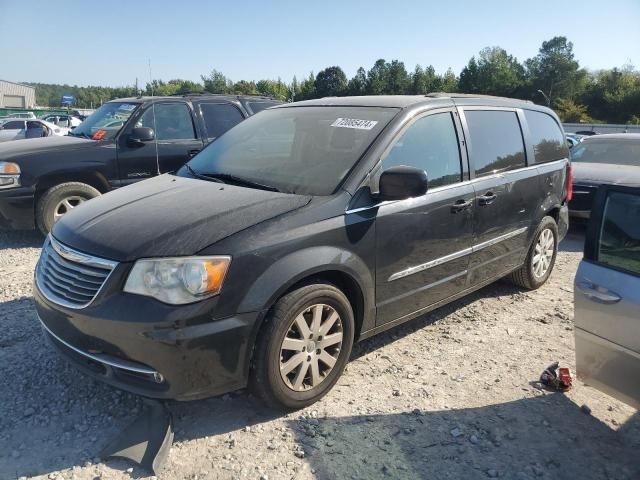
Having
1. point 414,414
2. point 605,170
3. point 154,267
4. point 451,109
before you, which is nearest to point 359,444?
point 414,414

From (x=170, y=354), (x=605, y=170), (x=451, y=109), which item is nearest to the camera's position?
(x=170, y=354)

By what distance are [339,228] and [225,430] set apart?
4.27 ft

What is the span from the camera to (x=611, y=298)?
2465 millimetres

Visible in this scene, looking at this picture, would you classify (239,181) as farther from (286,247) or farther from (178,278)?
(178,278)

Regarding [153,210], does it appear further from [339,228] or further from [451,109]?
[451,109]

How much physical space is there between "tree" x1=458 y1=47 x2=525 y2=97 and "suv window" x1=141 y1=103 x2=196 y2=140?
246ft

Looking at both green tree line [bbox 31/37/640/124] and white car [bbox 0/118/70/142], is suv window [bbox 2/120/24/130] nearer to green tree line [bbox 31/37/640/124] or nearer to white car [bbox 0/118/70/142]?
white car [bbox 0/118/70/142]

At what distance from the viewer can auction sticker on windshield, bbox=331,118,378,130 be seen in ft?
11.2

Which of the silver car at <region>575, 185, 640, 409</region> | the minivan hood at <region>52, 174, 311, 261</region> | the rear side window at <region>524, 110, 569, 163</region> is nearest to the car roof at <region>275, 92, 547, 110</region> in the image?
the rear side window at <region>524, 110, 569, 163</region>

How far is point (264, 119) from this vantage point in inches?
164

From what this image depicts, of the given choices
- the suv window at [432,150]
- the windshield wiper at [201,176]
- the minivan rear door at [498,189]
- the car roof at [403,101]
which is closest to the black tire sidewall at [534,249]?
the minivan rear door at [498,189]

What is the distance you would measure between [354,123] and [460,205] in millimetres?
977

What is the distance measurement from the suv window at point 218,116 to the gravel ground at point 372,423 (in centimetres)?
402

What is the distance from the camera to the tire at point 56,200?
6.01m
